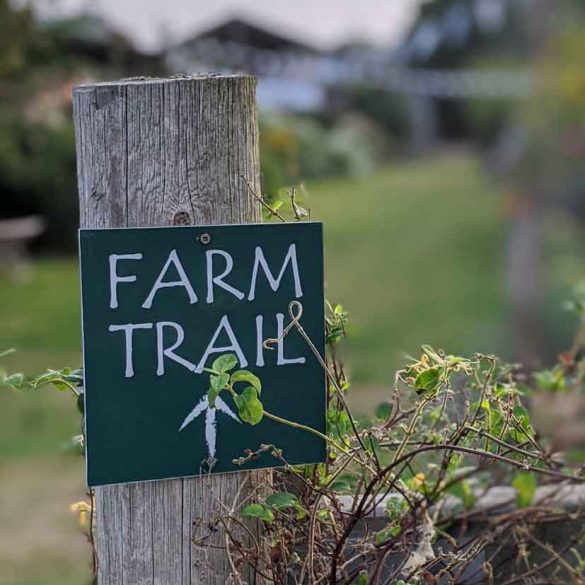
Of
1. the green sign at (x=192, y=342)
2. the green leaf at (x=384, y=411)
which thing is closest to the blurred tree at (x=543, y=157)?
the green leaf at (x=384, y=411)

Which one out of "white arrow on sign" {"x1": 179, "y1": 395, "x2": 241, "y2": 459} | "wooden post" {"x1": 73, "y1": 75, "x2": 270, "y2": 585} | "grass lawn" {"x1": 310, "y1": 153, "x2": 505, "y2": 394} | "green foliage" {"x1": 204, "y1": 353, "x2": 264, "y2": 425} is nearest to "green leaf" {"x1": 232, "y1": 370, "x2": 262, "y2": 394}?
"green foliage" {"x1": 204, "y1": 353, "x2": 264, "y2": 425}

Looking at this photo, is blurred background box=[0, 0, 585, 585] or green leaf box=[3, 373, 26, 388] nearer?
green leaf box=[3, 373, 26, 388]

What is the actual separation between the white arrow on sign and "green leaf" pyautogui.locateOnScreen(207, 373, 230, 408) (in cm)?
12

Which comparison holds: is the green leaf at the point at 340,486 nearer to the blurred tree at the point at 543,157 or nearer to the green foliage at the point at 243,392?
the green foliage at the point at 243,392

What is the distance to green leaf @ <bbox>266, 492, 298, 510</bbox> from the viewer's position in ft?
5.63

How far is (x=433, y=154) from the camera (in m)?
33.3

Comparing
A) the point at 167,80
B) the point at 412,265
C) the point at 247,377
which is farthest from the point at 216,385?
the point at 412,265

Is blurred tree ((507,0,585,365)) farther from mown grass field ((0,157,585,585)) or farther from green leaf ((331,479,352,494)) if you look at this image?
green leaf ((331,479,352,494))

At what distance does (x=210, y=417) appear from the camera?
5.71ft

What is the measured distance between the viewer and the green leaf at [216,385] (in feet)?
5.23

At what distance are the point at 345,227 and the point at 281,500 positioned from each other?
49.2 feet

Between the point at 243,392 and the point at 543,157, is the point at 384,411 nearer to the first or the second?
the point at 243,392

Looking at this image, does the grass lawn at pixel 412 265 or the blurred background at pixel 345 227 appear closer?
the blurred background at pixel 345 227

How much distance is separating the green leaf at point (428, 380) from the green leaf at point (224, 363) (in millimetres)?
298
